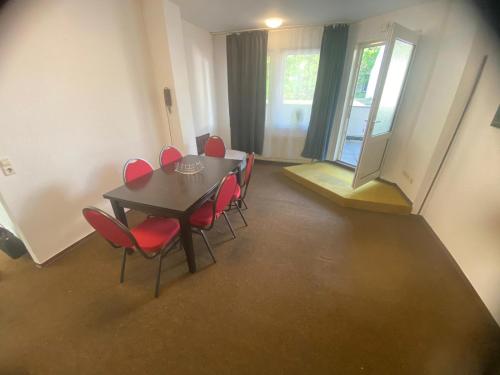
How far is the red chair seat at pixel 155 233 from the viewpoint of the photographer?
4.65 feet

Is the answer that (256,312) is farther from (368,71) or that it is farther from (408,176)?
(368,71)

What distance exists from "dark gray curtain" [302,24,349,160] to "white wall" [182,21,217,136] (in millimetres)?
2015

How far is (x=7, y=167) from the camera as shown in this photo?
4.83 ft

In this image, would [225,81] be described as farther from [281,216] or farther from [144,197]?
[144,197]

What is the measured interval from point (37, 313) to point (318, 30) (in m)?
4.67

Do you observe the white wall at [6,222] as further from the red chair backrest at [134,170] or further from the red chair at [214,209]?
the red chair at [214,209]

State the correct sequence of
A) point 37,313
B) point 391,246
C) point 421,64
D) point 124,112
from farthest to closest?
point 421,64
point 124,112
point 391,246
point 37,313

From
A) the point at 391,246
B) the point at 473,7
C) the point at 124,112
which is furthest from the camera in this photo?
the point at 124,112

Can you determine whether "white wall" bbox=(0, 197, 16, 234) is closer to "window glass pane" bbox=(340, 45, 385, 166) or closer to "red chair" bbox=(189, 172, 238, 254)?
"red chair" bbox=(189, 172, 238, 254)

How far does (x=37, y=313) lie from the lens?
1402 millimetres

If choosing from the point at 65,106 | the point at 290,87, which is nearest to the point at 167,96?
the point at 65,106

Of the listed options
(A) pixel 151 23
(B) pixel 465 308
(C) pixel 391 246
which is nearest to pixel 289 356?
(B) pixel 465 308

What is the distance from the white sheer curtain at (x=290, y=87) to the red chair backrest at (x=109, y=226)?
3.38 m

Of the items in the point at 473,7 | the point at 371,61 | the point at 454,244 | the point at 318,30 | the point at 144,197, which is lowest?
the point at 454,244
